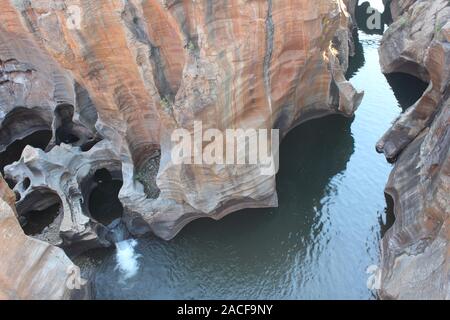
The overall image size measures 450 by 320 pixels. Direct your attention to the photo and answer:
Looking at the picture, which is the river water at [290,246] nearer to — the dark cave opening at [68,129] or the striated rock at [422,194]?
the striated rock at [422,194]

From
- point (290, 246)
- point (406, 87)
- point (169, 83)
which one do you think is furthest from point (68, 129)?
point (406, 87)

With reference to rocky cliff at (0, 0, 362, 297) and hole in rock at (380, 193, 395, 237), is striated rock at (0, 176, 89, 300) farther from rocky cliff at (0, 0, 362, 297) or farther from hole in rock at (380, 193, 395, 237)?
hole in rock at (380, 193, 395, 237)

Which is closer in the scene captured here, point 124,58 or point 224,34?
point 224,34

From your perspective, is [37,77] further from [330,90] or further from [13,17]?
[330,90]

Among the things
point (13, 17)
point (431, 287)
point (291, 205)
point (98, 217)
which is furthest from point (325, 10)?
point (13, 17)

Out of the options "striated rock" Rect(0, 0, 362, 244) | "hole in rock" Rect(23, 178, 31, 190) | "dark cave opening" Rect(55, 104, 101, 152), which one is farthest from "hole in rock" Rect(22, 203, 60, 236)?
"dark cave opening" Rect(55, 104, 101, 152)
